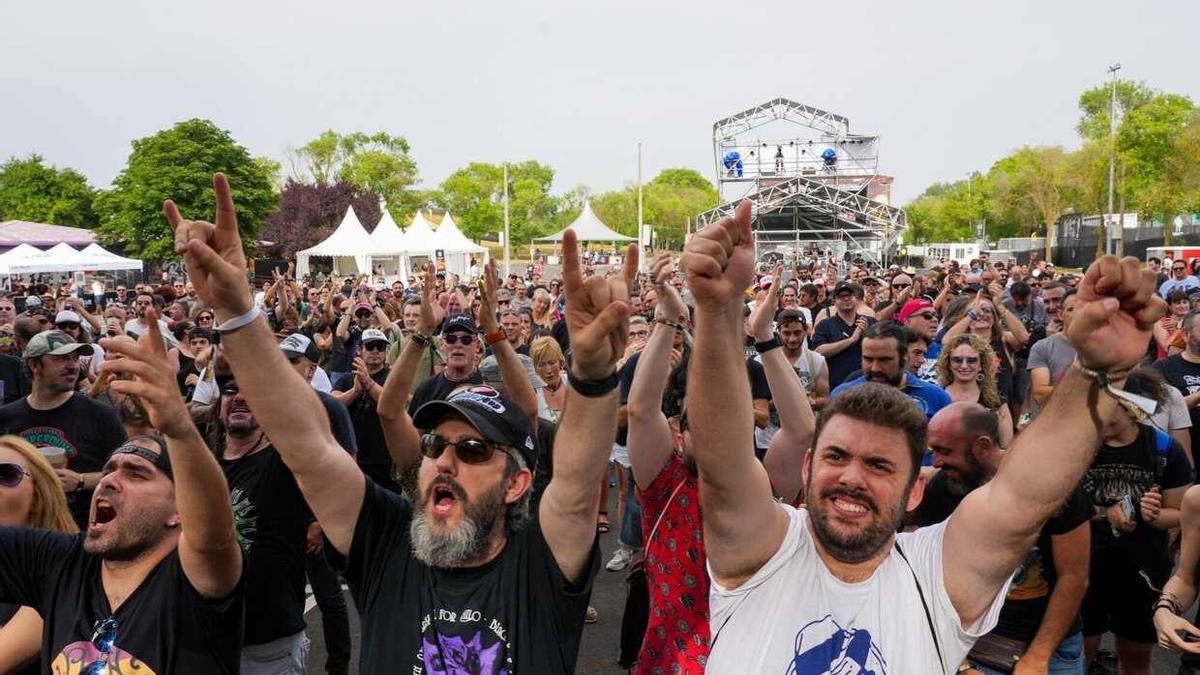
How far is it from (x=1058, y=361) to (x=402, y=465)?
5.51m

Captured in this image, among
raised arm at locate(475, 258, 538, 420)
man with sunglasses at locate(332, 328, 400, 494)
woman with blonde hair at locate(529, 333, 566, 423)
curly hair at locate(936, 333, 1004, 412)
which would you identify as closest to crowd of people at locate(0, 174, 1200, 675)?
raised arm at locate(475, 258, 538, 420)

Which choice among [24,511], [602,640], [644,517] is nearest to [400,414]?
[644,517]

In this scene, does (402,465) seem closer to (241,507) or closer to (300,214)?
(241,507)

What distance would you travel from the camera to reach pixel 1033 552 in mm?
3256

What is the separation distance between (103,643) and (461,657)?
1155 mm

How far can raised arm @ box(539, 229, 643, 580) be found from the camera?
2.09 metres

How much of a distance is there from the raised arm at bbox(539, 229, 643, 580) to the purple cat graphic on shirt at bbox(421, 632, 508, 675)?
28 centimetres

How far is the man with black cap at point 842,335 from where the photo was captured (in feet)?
27.2

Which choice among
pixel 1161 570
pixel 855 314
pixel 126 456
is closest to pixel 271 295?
pixel 855 314

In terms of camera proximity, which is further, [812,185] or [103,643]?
[812,185]

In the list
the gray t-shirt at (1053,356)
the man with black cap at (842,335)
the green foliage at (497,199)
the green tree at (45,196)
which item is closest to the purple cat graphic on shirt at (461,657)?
the gray t-shirt at (1053,356)

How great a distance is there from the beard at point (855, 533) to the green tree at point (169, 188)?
48.8 metres

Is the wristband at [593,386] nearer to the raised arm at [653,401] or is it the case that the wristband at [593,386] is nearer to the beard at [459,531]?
the beard at [459,531]

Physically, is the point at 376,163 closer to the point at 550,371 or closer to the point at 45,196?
the point at 45,196
